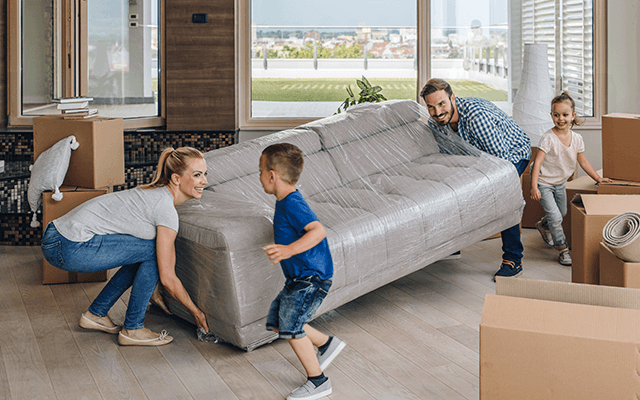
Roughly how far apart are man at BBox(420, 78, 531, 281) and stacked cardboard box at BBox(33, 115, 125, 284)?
1656 mm

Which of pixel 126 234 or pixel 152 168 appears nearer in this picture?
pixel 126 234

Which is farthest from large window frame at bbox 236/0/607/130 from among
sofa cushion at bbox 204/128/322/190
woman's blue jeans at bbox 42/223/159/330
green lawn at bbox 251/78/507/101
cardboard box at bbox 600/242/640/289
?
cardboard box at bbox 600/242/640/289

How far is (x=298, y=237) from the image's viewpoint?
2188 millimetres

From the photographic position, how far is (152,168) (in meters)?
4.63

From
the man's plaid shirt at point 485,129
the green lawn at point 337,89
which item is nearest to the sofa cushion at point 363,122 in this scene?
the man's plaid shirt at point 485,129

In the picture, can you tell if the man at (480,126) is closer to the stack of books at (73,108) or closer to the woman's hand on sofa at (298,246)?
the woman's hand on sofa at (298,246)

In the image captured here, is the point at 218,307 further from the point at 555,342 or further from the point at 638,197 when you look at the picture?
the point at 638,197

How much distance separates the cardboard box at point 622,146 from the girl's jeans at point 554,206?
32 centimetres

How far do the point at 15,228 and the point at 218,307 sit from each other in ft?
7.49

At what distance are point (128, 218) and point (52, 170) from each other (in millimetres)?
992

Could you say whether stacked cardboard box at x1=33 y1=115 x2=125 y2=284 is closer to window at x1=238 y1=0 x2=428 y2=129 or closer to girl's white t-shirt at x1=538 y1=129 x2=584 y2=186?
window at x1=238 y1=0 x2=428 y2=129

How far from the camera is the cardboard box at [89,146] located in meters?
3.36

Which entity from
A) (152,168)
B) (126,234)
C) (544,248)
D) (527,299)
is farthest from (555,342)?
(152,168)

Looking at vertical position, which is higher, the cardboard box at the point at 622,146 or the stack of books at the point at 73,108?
the stack of books at the point at 73,108
